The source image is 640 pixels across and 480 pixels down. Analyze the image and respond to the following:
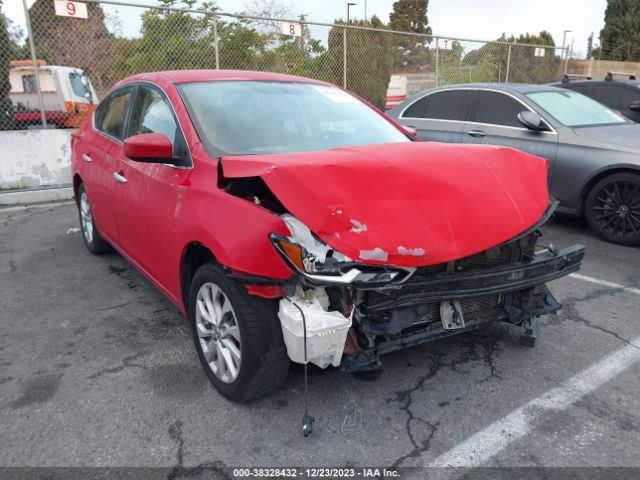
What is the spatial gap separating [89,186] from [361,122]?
2.53 metres

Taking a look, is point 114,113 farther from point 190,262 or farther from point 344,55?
point 344,55

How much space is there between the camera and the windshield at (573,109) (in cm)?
595

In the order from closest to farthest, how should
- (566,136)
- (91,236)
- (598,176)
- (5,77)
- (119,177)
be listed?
(119,177), (91,236), (598,176), (566,136), (5,77)

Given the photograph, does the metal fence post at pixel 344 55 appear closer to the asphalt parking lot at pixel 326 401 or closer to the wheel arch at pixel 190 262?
the asphalt parking lot at pixel 326 401

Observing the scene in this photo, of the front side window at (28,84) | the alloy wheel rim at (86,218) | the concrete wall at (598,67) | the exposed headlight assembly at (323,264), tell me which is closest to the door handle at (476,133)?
the alloy wheel rim at (86,218)

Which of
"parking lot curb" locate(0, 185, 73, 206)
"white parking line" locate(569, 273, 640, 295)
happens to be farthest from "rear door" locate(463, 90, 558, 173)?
"parking lot curb" locate(0, 185, 73, 206)

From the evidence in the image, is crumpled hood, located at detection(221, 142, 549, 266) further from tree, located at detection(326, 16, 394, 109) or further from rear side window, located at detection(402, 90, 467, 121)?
tree, located at detection(326, 16, 394, 109)

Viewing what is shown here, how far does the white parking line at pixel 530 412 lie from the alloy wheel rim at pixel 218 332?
106 centimetres

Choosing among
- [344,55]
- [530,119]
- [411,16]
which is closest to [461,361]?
[530,119]

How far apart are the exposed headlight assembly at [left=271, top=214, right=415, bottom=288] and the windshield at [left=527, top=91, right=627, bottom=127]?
4.61m

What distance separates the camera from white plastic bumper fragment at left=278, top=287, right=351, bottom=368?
2.19m

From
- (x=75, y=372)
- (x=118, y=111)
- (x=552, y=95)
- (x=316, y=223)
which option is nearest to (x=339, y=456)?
(x=316, y=223)

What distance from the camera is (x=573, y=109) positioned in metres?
6.18

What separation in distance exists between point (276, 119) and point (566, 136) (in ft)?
12.4
